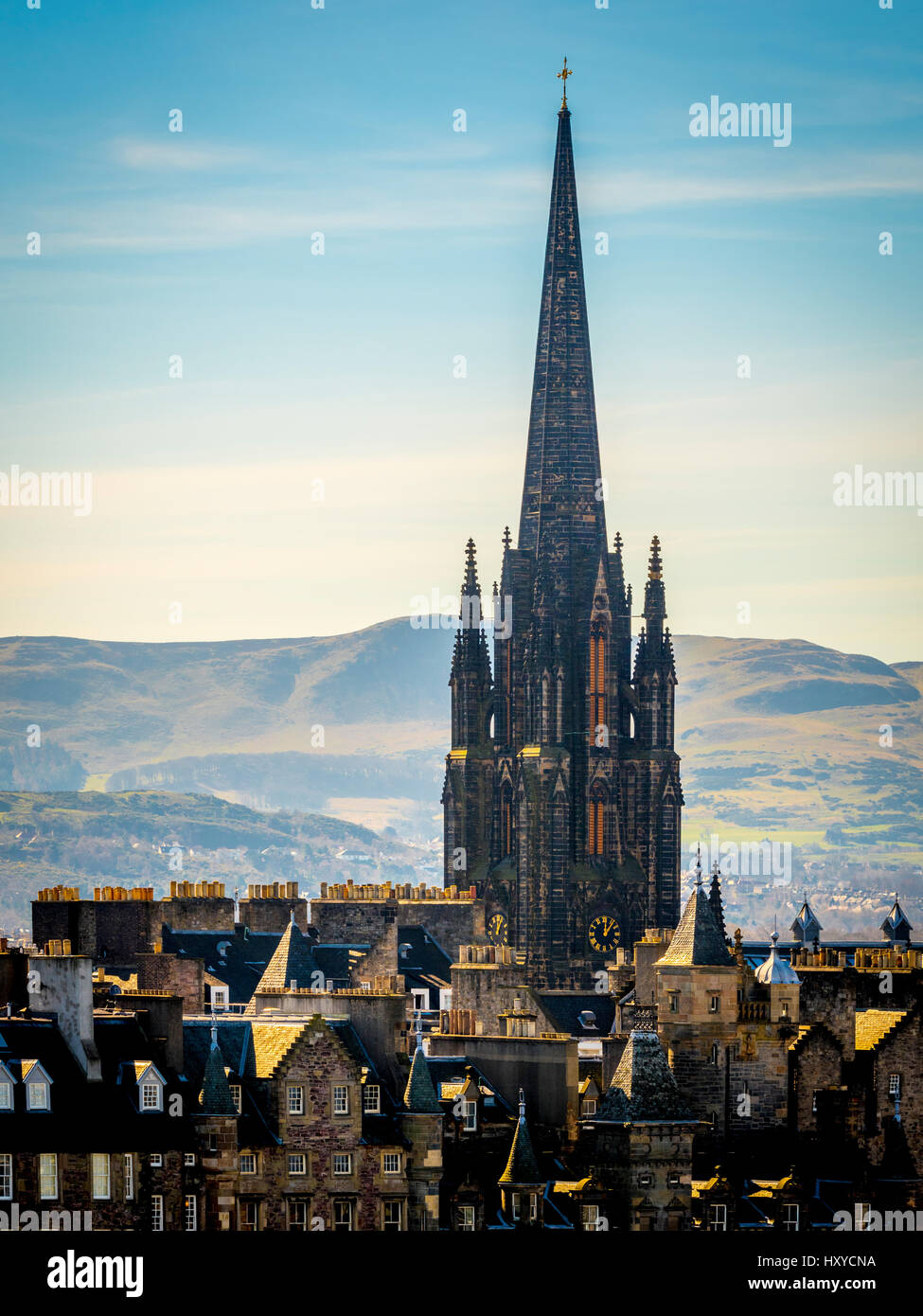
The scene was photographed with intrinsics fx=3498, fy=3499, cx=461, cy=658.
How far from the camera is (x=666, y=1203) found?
129000 mm

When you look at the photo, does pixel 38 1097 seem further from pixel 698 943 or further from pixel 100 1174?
pixel 698 943

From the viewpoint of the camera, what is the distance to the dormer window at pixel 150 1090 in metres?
119

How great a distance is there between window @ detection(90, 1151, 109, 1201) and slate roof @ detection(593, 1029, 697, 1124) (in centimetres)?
2290

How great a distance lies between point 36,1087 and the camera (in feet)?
381

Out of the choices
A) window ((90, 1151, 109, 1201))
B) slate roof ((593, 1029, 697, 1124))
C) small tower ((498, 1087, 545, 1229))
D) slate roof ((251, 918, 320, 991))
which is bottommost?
small tower ((498, 1087, 545, 1229))

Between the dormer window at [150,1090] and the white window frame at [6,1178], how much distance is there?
249 inches

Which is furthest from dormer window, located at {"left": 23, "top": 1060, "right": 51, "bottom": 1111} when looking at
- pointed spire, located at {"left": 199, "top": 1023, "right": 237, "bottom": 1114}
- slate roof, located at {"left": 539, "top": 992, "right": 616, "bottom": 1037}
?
slate roof, located at {"left": 539, "top": 992, "right": 616, "bottom": 1037}

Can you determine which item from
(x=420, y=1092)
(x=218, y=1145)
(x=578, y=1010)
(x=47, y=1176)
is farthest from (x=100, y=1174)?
(x=578, y=1010)

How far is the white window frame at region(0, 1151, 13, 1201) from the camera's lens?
113188mm

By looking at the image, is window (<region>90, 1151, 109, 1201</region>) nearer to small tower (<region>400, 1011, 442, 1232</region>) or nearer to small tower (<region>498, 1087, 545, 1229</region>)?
small tower (<region>400, 1011, 442, 1232</region>)

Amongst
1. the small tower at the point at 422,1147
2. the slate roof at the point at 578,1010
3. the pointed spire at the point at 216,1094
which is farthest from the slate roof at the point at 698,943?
the pointed spire at the point at 216,1094
